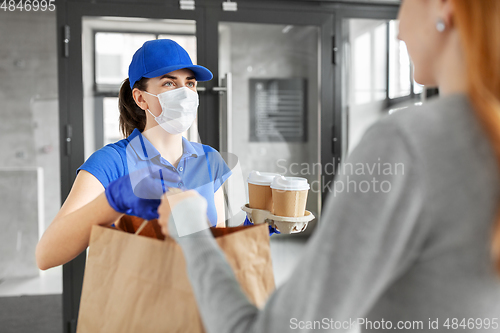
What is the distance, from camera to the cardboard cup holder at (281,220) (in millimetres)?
1157

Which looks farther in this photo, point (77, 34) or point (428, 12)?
point (77, 34)

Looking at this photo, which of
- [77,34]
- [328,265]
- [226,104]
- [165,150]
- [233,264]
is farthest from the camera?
[226,104]

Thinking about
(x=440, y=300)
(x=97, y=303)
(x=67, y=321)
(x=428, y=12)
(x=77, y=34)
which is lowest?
(x=67, y=321)

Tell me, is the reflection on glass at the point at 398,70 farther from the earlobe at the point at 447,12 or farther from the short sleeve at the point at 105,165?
the earlobe at the point at 447,12

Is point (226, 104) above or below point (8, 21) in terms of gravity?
below

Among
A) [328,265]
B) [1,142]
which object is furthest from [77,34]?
[328,265]

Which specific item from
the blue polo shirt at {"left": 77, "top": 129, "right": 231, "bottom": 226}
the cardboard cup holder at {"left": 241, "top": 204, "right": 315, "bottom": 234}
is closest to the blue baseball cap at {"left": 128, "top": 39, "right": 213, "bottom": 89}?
the blue polo shirt at {"left": 77, "top": 129, "right": 231, "bottom": 226}

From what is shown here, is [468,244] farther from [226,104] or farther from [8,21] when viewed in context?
[8,21]

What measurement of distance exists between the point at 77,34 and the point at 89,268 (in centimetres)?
175

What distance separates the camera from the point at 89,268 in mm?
704

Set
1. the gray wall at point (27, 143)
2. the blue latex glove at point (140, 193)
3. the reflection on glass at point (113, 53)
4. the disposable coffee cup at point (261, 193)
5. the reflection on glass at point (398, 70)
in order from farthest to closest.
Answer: the reflection on glass at point (398, 70), the gray wall at point (27, 143), the reflection on glass at point (113, 53), the disposable coffee cup at point (261, 193), the blue latex glove at point (140, 193)

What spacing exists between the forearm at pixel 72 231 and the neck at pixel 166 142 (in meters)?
0.53

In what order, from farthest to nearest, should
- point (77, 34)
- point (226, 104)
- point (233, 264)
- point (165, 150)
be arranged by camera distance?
1. point (226, 104)
2. point (77, 34)
3. point (165, 150)
4. point (233, 264)

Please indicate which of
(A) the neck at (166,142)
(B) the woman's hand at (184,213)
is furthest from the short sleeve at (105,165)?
(B) the woman's hand at (184,213)
